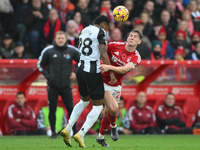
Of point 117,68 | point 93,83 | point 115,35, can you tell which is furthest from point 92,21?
point 93,83

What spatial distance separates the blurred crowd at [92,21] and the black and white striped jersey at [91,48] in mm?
5135

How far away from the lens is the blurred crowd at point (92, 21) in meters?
13.9

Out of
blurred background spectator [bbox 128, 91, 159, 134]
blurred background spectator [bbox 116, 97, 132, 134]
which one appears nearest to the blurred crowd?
blurred background spectator [bbox 128, 91, 159, 134]

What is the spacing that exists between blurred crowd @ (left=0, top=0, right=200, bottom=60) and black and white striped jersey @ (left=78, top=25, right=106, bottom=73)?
514 centimetres

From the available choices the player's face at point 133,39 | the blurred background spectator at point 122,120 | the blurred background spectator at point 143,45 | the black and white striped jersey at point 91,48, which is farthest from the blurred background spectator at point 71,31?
the black and white striped jersey at point 91,48

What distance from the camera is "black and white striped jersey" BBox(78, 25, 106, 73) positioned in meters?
8.02

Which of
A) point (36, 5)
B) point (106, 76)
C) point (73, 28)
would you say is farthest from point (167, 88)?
point (106, 76)

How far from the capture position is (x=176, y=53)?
49.3ft

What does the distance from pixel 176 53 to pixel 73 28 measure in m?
3.33

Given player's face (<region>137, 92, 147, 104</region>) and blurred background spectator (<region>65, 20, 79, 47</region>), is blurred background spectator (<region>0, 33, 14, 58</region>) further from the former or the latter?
player's face (<region>137, 92, 147, 104</region>)

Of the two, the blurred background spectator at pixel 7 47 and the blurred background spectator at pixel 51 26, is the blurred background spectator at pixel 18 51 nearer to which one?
the blurred background spectator at pixel 7 47

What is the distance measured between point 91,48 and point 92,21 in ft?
23.8

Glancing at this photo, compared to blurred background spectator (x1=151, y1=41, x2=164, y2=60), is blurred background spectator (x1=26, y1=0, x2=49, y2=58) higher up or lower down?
higher up

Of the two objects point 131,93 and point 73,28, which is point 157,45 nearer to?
point 131,93
